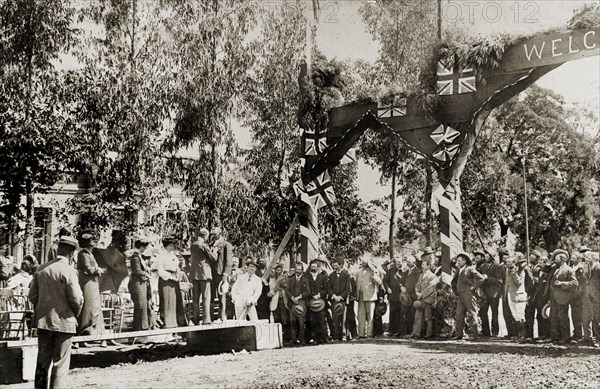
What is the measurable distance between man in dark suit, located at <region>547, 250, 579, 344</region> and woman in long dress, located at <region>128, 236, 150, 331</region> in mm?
6886

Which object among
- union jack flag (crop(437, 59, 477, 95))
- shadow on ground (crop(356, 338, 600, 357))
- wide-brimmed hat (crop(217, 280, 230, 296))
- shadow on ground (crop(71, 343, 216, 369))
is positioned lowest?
shadow on ground (crop(71, 343, 216, 369))

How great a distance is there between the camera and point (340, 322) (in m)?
13.6

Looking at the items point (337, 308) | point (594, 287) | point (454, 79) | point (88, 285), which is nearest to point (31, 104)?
point (88, 285)

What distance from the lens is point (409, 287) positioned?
1376 cm

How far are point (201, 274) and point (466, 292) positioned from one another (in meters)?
4.90

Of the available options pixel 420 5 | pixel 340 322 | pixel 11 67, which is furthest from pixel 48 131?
pixel 420 5

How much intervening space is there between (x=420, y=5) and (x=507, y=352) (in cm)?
1516

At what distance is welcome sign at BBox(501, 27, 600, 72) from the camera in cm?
1112

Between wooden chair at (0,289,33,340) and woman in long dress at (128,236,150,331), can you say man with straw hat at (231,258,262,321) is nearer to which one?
woman in long dress at (128,236,150,331)

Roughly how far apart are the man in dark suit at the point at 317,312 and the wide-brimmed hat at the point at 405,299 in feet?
5.12

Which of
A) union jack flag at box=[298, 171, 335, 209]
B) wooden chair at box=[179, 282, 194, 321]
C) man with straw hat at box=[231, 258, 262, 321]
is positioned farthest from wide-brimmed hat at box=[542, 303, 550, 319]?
wooden chair at box=[179, 282, 194, 321]

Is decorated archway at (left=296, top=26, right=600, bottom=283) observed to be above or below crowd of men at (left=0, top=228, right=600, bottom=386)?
above

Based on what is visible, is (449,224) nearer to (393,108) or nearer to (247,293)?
(393,108)

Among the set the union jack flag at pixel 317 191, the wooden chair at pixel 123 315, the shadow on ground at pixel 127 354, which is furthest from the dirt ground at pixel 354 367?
the union jack flag at pixel 317 191
